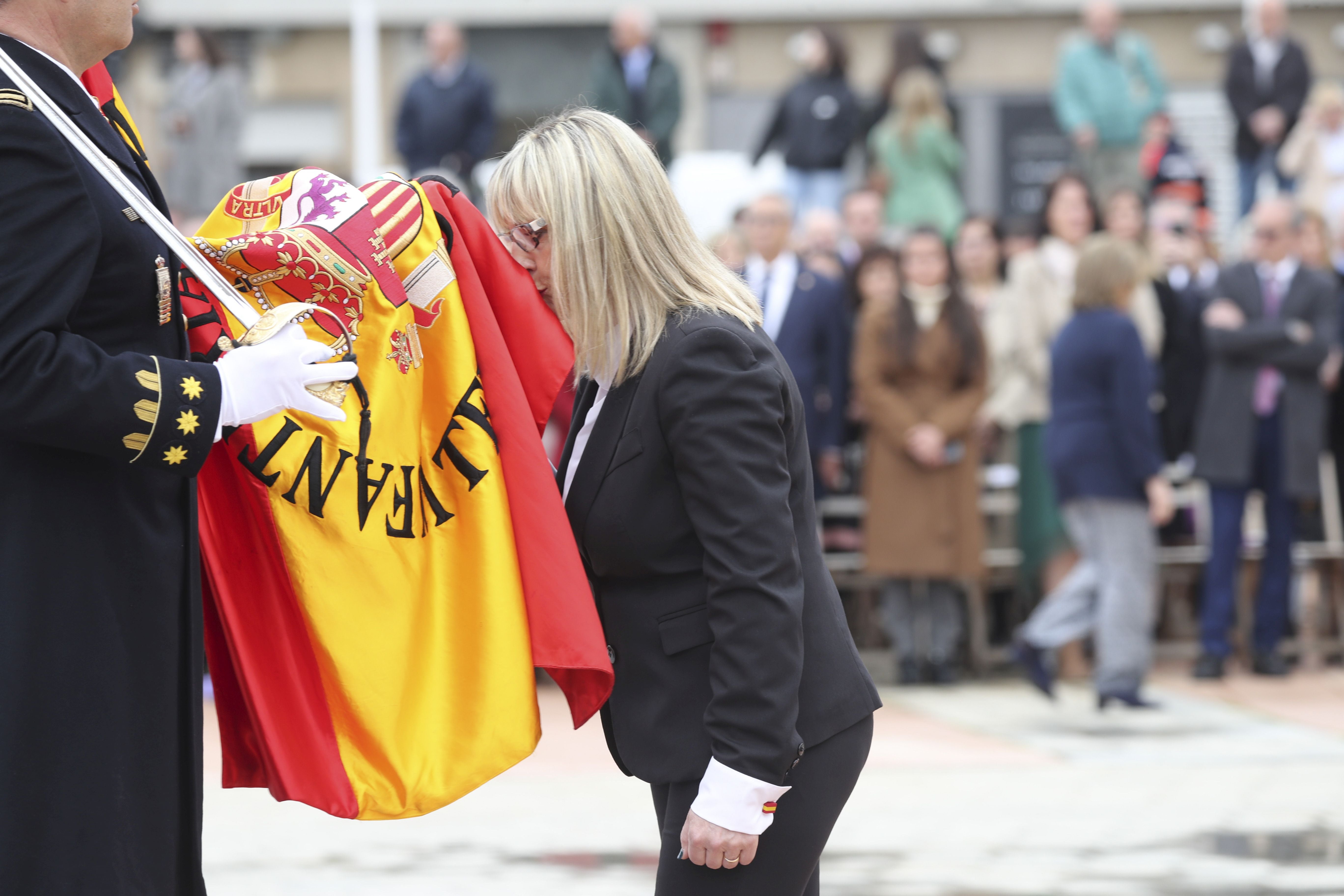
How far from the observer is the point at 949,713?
7.95 m

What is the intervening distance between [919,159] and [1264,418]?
3536mm

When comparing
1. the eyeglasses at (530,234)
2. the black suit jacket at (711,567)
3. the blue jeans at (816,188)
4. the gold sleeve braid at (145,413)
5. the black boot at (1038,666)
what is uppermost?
the blue jeans at (816,188)

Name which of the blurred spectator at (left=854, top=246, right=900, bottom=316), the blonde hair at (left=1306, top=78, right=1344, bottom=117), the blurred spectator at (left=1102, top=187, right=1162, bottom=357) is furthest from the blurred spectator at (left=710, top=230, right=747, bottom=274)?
the blonde hair at (left=1306, top=78, right=1344, bottom=117)

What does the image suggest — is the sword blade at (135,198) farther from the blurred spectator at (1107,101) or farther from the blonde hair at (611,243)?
the blurred spectator at (1107,101)

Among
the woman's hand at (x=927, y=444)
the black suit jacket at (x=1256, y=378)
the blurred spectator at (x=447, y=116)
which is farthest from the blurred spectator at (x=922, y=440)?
the blurred spectator at (x=447, y=116)

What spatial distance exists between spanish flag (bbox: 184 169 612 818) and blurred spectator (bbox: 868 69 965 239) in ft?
28.7

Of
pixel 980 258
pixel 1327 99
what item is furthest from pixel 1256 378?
pixel 1327 99

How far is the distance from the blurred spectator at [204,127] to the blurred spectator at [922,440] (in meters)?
5.25

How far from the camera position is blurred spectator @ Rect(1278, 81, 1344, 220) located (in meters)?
11.9

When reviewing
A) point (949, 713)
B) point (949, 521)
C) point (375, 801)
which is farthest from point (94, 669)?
point (949, 521)

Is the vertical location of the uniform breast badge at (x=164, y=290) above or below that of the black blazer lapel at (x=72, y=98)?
below

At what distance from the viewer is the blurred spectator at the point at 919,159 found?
37.3 feet

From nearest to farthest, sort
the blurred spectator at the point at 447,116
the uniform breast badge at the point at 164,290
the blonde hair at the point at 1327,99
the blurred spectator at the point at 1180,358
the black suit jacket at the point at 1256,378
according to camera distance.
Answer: the uniform breast badge at the point at 164,290 → the black suit jacket at the point at 1256,378 → the blurred spectator at the point at 1180,358 → the blurred spectator at the point at 447,116 → the blonde hair at the point at 1327,99

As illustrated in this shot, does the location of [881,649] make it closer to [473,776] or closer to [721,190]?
[721,190]
